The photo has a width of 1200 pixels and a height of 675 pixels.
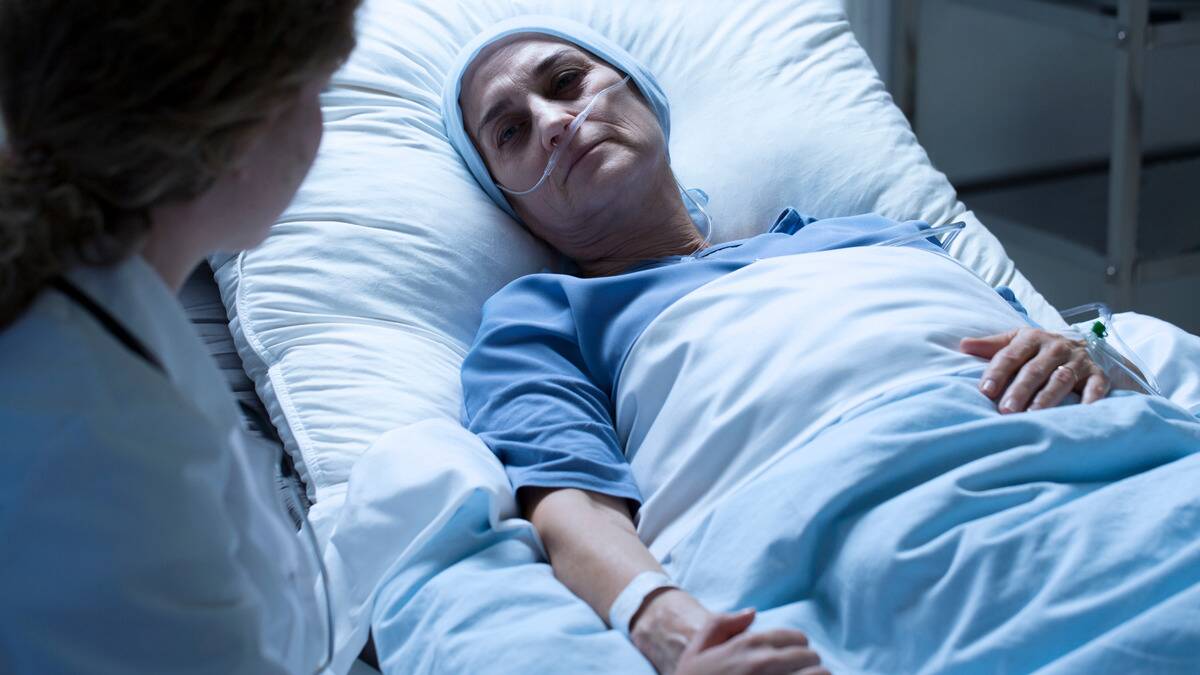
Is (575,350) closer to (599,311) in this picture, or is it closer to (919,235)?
(599,311)

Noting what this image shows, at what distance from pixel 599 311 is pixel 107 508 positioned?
85 centimetres

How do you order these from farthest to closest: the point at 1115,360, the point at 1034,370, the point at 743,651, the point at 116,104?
the point at 1115,360
the point at 1034,370
the point at 743,651
the point at 116,104

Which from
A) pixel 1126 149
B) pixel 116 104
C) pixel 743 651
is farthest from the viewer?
pixel 1126 149

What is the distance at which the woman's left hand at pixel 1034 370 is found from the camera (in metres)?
1.28

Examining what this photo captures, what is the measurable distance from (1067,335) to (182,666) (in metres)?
1.05

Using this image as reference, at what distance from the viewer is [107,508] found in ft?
2.31

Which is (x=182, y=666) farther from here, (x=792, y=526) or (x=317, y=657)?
(x=792, y=526)

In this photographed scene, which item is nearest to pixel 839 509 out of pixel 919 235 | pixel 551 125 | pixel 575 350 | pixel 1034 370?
pixel 1034 370

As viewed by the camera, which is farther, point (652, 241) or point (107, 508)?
point (652, 241)

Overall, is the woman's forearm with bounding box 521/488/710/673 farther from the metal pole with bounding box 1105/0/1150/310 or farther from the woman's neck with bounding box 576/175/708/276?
the metal pole with bounding box 1105/0/1150/310

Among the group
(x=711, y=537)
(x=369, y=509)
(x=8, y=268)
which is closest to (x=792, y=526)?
(x=711, y=537)

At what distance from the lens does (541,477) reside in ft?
4.22

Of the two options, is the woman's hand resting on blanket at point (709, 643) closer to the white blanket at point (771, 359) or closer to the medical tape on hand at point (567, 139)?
the white blanket at point (771, 359)

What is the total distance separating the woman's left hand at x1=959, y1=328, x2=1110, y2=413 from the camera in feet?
4.19
